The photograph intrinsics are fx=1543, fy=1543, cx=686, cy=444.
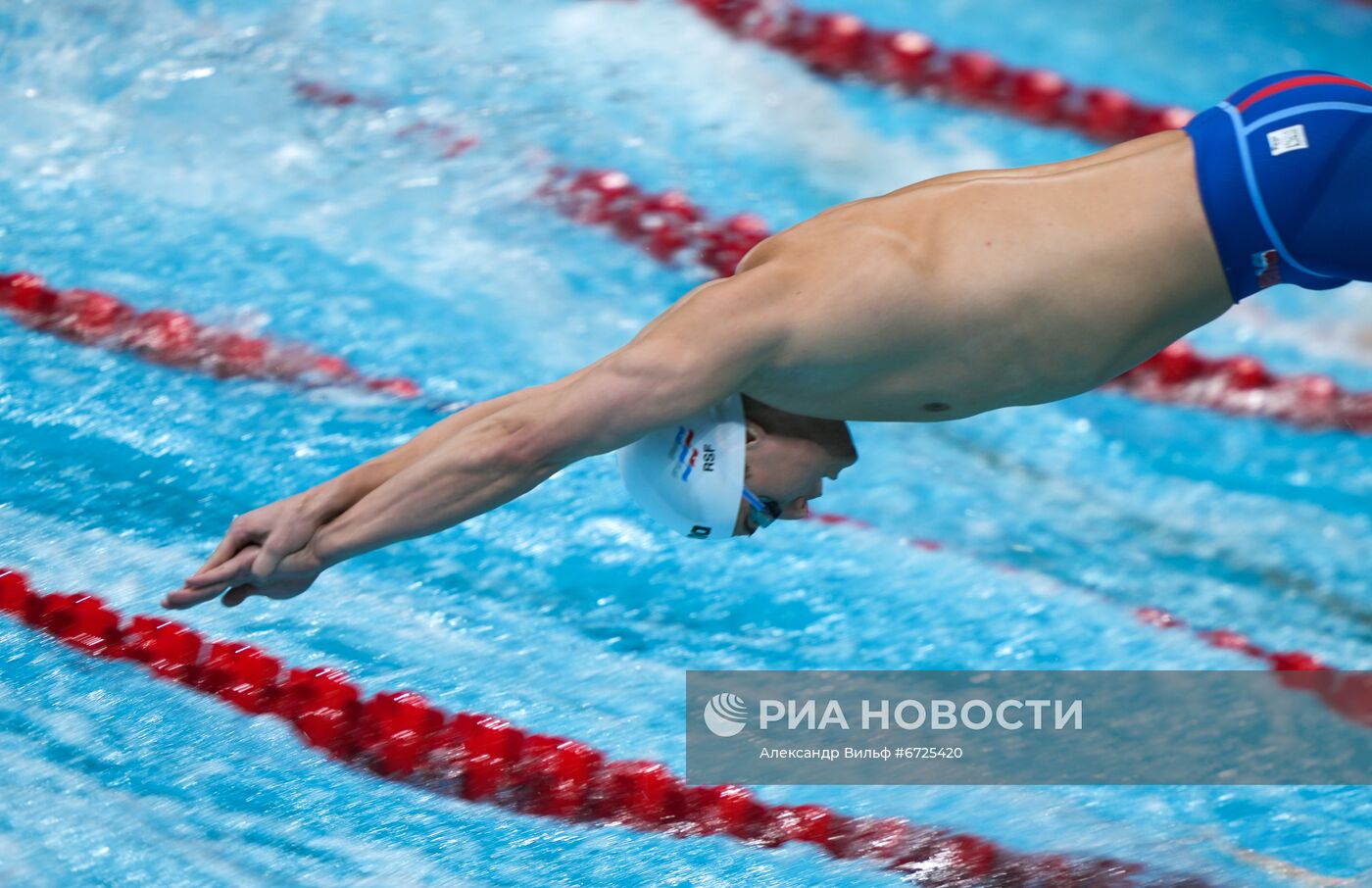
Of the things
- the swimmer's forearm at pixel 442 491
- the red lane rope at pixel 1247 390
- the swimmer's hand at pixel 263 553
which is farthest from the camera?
the red lane rope at pixel 1247 390

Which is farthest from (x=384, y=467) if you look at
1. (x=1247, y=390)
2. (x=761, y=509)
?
(x=1247, y=390)

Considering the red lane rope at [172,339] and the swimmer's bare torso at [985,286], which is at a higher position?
the red lane rope at [172,339]

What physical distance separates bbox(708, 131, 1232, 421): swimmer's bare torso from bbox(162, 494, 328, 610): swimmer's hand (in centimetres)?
75

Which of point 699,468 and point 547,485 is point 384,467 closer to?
point 699,468

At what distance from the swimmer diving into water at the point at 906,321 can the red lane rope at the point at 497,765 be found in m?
0.60

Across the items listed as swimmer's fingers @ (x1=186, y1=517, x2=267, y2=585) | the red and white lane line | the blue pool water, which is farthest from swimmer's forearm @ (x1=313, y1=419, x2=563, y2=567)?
the red and white lane line

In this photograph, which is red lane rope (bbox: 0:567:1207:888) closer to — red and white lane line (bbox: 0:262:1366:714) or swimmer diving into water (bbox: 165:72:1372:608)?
swimmer diving into water (bbox: 165:72:1372:608)

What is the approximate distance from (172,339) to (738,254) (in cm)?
160

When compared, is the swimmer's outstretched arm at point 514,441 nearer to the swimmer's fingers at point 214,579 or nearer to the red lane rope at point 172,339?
the swimmer's fingers at point 214,579

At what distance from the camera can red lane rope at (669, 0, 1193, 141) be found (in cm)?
511

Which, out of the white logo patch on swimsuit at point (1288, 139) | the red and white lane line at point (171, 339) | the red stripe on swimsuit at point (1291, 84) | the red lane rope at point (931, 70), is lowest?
the white logo patch on swimsuit at point (1288, 139)

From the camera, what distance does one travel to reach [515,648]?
3.41 meters

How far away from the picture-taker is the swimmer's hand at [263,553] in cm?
Result: 252

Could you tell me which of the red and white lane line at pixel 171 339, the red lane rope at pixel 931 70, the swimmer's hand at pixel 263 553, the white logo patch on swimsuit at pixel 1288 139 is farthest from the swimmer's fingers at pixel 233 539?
the red lane rope at pixel 931 70
